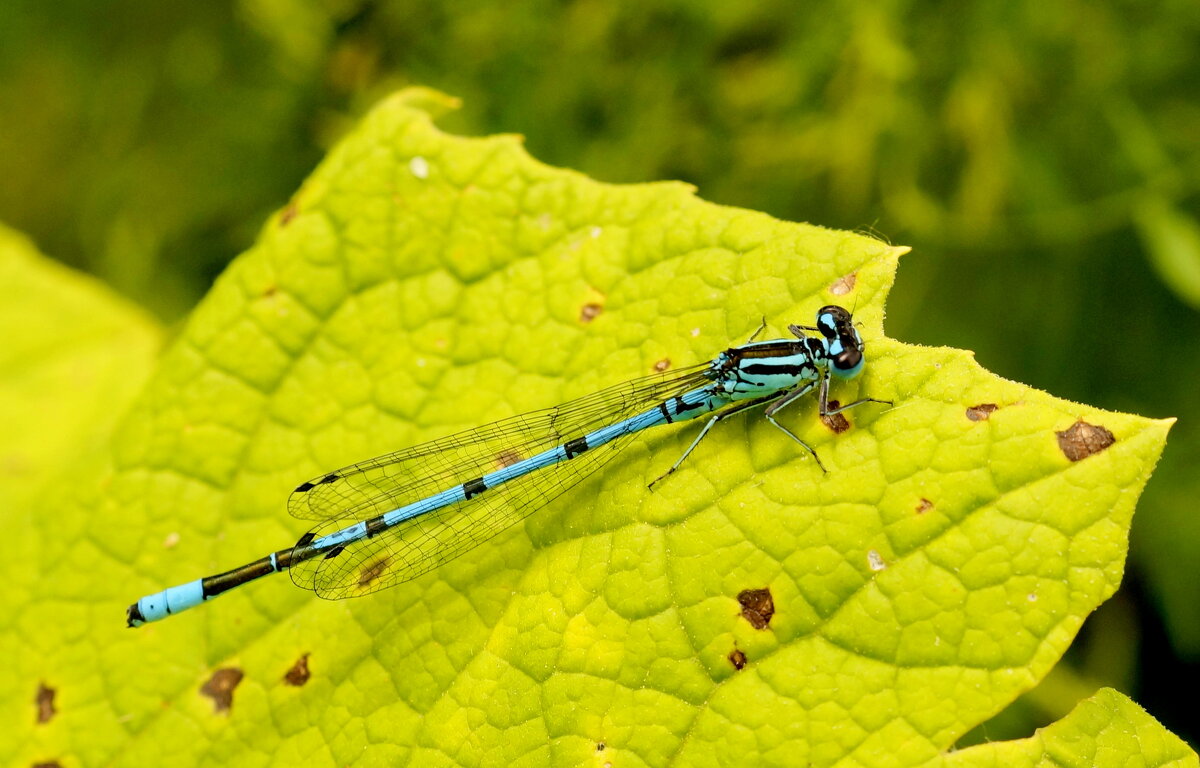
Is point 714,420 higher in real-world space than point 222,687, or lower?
higher

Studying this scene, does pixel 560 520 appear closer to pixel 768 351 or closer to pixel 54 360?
pixel 768 351

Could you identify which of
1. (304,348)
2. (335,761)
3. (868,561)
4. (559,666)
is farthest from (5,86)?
(868,561)

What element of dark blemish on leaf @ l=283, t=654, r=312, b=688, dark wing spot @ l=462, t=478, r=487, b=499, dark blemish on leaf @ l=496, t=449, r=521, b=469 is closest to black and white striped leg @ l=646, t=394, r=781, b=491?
dark blemish on leaf @ l=496, t=449, r=521, b=469

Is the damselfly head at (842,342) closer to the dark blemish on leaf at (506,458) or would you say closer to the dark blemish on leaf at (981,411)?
the dark blemish on leaf at (981,411)

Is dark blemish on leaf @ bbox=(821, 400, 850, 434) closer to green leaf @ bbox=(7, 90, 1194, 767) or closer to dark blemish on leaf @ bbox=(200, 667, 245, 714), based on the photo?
green leaf @ bbox=(7, 90, 1194, 767)

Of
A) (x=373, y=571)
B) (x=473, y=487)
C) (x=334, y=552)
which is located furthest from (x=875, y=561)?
(x=334, y=552)

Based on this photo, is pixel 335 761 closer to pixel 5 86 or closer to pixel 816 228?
pixel 816 228
